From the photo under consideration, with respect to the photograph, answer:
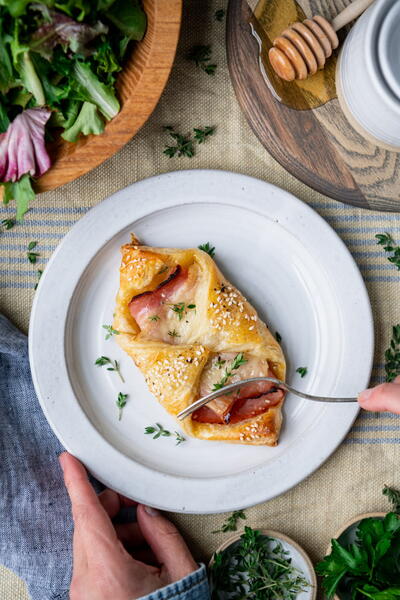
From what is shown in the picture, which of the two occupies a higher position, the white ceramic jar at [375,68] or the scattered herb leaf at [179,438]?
the white ceramic jar at [375,68]

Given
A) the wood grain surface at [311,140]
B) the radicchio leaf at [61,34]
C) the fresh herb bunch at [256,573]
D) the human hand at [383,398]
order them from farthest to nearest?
the fresh herb bunch at [256,573] → the wood grain surface at [311,140] → the human hand at [383,398] → the radicchio leaf at [61,34]

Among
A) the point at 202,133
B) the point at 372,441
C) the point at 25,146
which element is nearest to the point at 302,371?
the point at 372,441

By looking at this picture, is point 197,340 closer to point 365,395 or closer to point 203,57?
point 365,395

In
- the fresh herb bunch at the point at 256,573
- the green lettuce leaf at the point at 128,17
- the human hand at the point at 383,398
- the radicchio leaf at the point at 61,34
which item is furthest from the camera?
the fresh herb bunch at the point at 256,573

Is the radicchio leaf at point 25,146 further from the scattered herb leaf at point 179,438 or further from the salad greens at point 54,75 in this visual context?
the scattered herb leaf at point 179,438

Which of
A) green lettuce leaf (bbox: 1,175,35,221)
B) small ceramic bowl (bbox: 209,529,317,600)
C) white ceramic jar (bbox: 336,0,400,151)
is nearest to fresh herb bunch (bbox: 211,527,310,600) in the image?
small ceramic bowl (bbox: 209,529,317,600)

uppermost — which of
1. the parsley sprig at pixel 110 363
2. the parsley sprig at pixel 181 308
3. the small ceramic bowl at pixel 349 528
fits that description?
the parsley sprig at pixel 181 308

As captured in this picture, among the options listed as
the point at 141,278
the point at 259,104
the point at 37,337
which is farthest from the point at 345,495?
the point at 259,104

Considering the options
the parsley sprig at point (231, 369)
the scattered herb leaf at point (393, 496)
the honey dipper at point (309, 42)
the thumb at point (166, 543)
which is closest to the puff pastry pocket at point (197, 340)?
the parsley sprig at point (231, 369)
